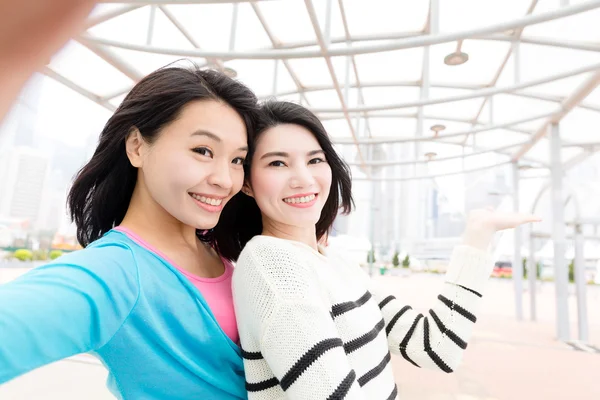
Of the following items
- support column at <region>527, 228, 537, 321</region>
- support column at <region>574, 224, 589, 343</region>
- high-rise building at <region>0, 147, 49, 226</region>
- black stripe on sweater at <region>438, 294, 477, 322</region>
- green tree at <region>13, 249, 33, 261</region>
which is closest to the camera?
black stripe on sweater at <region>438, 294, 477, 322</region>

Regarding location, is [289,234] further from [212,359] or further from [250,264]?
[212,359]

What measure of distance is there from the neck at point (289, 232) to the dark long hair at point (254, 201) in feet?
0.36

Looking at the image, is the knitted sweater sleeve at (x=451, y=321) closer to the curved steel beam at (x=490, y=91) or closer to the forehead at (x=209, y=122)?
the forehead at (x=209, y=122)

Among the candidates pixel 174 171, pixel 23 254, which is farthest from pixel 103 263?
pixel 23 254

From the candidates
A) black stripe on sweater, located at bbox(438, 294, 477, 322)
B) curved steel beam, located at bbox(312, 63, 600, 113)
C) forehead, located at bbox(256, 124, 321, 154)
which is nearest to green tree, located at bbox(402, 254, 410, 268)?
curved steel beam, located at bbox(312, 63, 600, 113)

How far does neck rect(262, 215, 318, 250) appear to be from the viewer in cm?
122

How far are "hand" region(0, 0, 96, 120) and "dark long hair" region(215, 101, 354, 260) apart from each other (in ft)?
3.27

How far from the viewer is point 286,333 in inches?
31.9

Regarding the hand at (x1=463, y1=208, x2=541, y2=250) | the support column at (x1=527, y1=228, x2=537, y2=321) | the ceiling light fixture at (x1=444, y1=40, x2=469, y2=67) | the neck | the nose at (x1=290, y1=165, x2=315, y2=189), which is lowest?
the support column at (x1=527, y1=228, x2=537, y2=321)

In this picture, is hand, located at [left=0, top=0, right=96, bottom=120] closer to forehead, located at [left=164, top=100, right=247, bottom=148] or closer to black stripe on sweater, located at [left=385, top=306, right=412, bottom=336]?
forehead, located at [left=164, top=100, right=247, bottom=148]

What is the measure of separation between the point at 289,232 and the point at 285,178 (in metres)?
0.18

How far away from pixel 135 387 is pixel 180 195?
1.41 ft

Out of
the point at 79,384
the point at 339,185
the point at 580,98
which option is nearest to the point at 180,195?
the point at 339,185

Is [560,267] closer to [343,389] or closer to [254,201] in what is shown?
[254,201]
